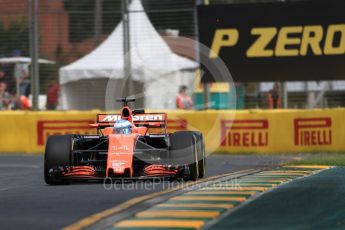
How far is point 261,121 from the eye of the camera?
20.0 m

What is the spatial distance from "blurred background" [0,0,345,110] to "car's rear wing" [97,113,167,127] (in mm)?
8266

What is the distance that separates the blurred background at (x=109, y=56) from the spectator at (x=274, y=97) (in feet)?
0.10

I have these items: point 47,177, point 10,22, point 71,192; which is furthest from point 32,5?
point 71,192

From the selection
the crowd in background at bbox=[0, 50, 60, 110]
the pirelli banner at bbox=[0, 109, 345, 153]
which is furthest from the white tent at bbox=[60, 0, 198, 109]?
the pirelli banner at bbox=[0, 109, 345, 153]

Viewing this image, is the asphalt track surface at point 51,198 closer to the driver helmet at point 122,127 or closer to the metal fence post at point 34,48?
the driver helmet at point 122,127

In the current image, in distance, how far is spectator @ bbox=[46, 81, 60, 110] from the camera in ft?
77.7

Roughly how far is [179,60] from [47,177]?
1359 cm

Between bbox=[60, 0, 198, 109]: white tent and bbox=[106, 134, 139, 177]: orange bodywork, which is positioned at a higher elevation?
bbox=[60, 0, 198, 109]: white tent

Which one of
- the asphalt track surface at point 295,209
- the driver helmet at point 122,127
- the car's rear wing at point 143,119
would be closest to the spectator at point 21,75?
the car's rear wing at point 143,119

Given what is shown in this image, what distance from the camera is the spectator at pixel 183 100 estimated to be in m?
23.0

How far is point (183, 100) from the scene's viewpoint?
23.0m

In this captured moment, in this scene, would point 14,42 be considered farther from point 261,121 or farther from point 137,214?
point 137,214

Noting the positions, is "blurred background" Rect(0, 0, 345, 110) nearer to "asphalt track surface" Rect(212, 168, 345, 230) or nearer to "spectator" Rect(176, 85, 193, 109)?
"spectator" Rect(176, 85, 193, 109)

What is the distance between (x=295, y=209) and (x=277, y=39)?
1287 centimetres
